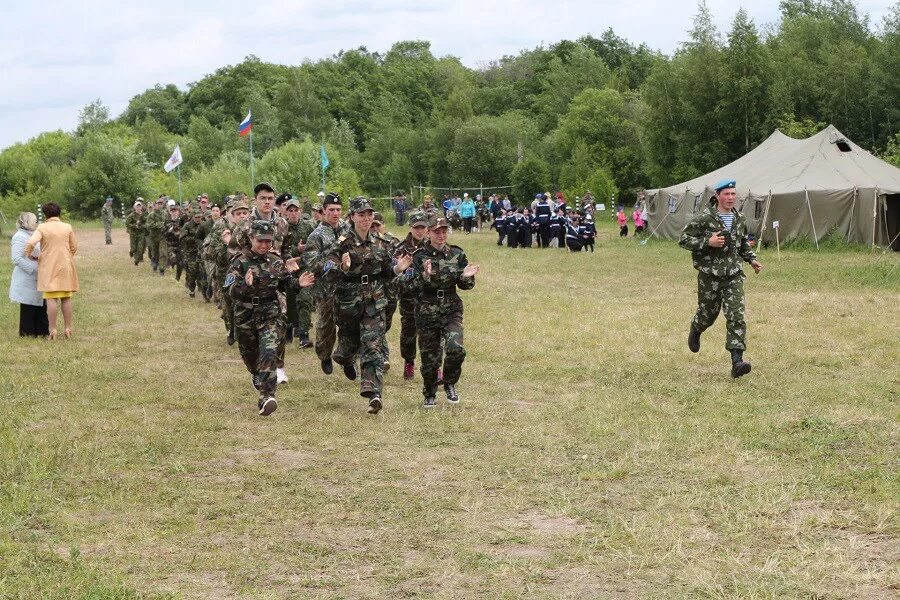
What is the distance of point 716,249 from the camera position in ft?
38.0

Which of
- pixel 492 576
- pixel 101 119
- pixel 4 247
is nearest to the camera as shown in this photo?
pixel 492 576

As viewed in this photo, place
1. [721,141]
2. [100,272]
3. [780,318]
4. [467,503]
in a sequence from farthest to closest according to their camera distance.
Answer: [721,141] → [100,272] → [780,318] → [467,503]

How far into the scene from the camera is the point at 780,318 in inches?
650

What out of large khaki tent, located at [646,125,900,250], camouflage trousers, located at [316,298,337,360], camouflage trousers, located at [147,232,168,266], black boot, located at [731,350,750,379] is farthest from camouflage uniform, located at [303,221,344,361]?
large khaki tent, located at [646,125,900,250]

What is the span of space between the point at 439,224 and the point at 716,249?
3248 mm

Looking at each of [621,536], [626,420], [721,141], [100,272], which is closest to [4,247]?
[100,272]

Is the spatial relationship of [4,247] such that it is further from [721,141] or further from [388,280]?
[388,280]

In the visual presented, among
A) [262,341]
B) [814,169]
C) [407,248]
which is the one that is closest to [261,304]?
[262,341]

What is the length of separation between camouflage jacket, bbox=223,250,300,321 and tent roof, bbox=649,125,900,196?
23.4 meters

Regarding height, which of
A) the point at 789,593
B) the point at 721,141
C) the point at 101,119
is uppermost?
the point at 101,119

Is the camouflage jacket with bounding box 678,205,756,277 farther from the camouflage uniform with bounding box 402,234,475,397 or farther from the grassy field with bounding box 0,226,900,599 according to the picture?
the camouflage uniform with bounding box 402,234,475,397

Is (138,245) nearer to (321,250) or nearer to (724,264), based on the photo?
(321,250)

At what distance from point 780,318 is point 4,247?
34253mm

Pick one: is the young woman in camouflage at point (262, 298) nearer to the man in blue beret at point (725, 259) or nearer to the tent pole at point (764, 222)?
the man in blue beret at point (725, 259)
